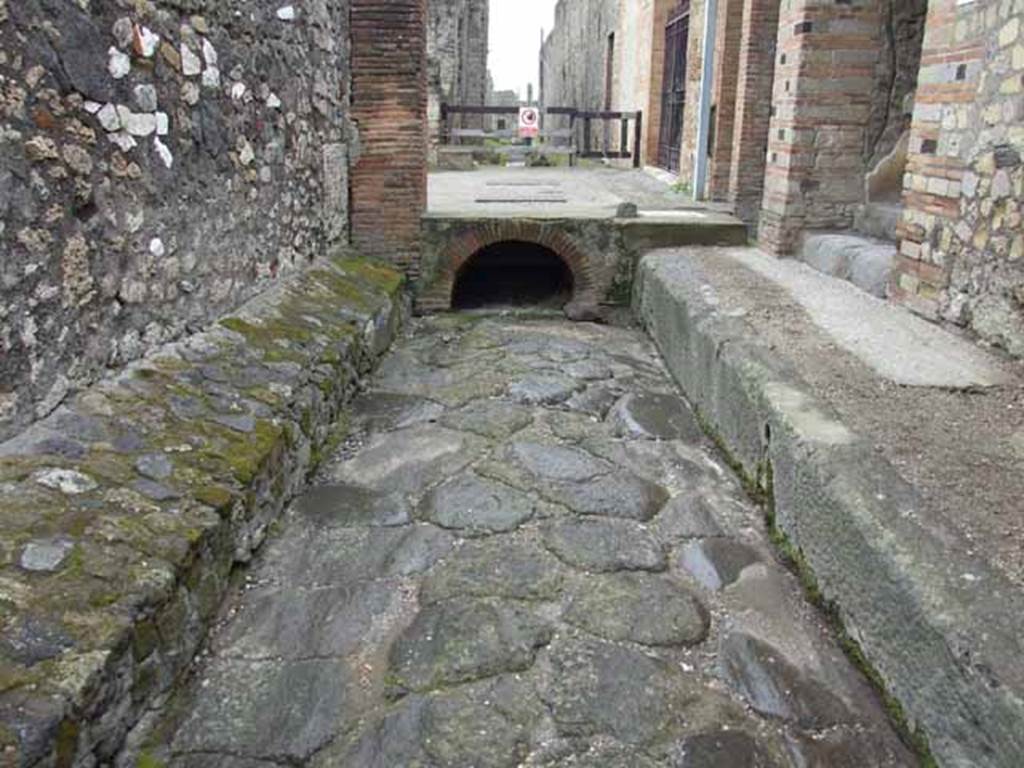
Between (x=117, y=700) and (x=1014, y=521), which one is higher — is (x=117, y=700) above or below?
below

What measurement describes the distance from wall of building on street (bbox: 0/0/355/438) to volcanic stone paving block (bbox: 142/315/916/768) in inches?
36.3

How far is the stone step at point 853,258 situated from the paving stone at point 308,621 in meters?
3.49

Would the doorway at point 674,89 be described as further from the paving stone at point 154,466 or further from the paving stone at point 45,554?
the paving stone at point 45,554

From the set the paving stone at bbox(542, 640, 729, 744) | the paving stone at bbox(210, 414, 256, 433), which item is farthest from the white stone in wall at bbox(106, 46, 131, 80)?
the paving stone at bbox(542, 640, 729, 744)

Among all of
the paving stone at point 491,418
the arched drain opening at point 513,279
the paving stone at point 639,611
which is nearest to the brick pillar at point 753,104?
the arched drain opening at point 513,279

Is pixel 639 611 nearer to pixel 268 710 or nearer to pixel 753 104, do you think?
pixel 268 710

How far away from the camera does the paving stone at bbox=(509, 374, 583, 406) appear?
4.68m

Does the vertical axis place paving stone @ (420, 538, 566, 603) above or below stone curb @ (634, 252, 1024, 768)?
below

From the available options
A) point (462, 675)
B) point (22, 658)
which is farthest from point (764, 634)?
point (22, 658)

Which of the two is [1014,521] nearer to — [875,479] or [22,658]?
[875,479]

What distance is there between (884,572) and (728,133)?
6.89 meters

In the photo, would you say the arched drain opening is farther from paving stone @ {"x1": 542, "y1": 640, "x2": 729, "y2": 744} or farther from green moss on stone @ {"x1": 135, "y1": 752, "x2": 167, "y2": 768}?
green moss on stone @ {"x1": 135, "y1": 752, "x2": 167, "y2": 768}

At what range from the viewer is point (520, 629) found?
→ 2.60 m

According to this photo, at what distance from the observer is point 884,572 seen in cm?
226
